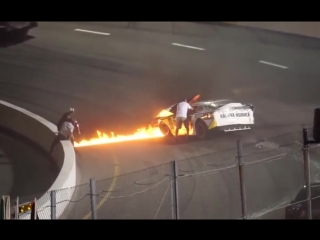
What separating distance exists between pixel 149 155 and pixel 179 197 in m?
0.48

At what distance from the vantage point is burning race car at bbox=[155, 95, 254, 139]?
7707 mm

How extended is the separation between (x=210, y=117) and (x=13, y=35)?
1.95 m

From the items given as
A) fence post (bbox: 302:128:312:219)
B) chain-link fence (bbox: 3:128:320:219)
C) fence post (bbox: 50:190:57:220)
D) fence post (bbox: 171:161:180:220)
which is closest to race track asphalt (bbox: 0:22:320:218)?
chain-link fence (bbox: 3:128:320:219)

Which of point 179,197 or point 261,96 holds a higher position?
point 261,96

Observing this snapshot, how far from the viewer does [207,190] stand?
7.51 meters

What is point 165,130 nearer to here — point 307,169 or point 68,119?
point 68,119

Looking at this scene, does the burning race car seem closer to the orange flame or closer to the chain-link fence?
the orange flame

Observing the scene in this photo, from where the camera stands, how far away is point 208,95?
777 cm

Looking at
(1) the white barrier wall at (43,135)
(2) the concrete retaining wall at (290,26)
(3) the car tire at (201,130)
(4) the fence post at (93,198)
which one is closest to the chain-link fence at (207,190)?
(4) the fence post at (93,198)

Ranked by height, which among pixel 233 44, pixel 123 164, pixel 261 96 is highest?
pixel 233 44

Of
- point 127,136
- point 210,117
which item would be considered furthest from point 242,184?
point 127,136

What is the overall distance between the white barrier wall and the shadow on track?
55cm
